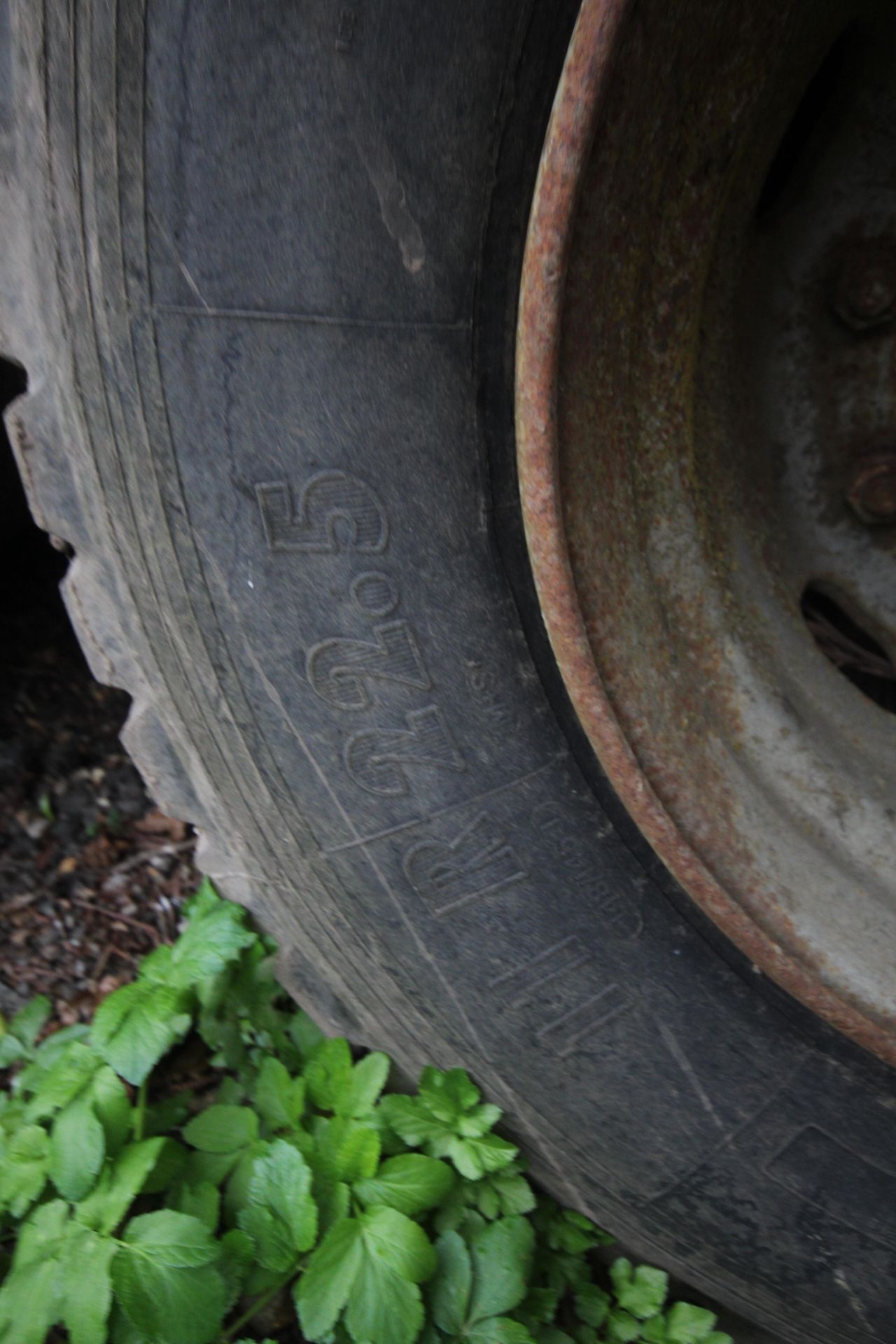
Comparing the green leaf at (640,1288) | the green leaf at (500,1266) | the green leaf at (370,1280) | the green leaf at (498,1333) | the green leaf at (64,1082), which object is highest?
the green leaf at (64,1082)

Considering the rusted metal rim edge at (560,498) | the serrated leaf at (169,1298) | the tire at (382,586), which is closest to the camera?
the rusted metal rim edge at (560,498)

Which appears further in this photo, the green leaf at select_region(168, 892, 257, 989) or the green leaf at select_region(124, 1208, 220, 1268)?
the green leaf at select_region(168, 892, 257, 989)

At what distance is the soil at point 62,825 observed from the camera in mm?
1491

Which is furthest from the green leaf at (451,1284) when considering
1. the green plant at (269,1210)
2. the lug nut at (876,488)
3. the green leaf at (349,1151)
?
the lug nut at (876,488)

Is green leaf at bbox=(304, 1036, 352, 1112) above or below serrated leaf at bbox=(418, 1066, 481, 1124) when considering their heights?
above

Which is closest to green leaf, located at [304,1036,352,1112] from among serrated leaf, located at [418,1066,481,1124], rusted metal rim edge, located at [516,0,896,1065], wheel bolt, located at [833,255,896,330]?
serrated leaf, located at [418,1066,481,1124]

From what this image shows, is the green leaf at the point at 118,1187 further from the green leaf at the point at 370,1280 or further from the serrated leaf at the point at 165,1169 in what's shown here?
the green leaf at the point at 370,1280

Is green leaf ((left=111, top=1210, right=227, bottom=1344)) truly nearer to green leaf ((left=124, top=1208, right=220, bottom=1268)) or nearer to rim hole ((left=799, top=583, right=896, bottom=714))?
green leaf ((left=124, top=1208, right=220, bottom=1268))

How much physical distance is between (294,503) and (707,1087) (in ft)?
2.22

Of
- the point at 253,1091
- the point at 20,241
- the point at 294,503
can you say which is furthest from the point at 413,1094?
the point at 20,241

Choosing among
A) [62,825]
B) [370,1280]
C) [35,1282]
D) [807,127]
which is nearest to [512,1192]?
[370,1280]

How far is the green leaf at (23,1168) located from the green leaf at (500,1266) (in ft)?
1.58

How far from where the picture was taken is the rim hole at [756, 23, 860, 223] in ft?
3.22

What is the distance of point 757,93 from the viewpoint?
2.70 ft
